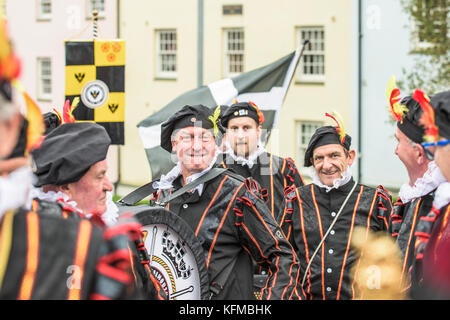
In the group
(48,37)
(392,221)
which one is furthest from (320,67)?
(392,221)

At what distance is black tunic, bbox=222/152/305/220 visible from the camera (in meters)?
7.27

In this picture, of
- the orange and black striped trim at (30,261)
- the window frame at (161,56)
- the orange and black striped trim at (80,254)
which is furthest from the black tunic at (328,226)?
the window frame at (161,56)

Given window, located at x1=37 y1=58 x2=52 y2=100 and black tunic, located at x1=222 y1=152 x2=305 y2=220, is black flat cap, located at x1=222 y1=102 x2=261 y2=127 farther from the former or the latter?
window, located at x1=37 y1=58 x2=52 y2=100

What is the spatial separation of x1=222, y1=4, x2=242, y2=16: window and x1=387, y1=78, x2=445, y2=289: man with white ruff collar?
18129 millimetres

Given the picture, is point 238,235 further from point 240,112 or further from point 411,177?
point 240,112

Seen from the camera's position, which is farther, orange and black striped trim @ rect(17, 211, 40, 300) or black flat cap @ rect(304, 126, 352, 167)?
black flat cap @ rect(304, 126, 352, 167)

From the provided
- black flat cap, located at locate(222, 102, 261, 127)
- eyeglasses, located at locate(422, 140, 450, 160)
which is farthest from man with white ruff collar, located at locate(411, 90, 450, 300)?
black flat cap, located at locate(222, 102, 261, 127)

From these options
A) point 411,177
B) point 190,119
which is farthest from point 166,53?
point 411,177

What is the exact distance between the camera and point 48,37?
1064 inches

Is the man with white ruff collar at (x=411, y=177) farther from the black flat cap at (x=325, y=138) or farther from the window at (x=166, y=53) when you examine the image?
the window at (x=166, y=53)

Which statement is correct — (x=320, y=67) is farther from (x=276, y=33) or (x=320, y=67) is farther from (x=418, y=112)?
(x=418, y=112)

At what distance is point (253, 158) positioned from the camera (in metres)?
7.39
